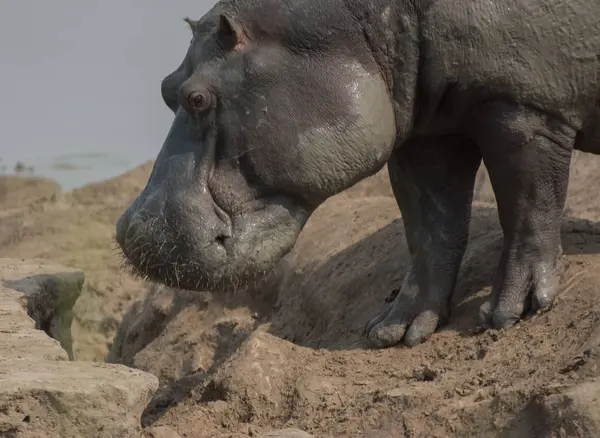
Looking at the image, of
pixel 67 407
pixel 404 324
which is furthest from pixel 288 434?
pixel 404 324

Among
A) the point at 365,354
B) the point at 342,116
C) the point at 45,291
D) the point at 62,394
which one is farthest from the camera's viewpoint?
the point at 45,291

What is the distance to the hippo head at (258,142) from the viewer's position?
4.60m

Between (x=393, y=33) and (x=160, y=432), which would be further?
(x=393, y=33)

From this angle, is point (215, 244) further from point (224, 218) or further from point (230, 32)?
point (230, 32)

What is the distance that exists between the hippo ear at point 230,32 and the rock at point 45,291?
173 cm

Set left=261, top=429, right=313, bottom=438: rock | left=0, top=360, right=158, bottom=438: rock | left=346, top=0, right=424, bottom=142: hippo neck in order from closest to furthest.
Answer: left=0, top=360, right=158, bottom=438: rock < left=261, top=429, right=313, bottom=438: rock < left=346, top=0, right=424, bottom=142: hippo neck

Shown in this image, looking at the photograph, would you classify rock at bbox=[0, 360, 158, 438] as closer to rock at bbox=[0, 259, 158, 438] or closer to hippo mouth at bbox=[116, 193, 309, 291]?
rock at bbox=[0, 259, 158, 438]

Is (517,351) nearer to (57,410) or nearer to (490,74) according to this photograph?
(490,74)

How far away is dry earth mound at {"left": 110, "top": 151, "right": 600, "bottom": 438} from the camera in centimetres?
392

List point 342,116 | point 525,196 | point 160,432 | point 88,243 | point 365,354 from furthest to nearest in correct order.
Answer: point 88,243 < point 365,354 < point 525,196 < point 342,116 < point 160,432

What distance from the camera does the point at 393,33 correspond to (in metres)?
4.72

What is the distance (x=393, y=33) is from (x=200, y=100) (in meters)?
0.80

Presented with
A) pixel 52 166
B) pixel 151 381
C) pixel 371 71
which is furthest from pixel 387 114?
pixel 52 166

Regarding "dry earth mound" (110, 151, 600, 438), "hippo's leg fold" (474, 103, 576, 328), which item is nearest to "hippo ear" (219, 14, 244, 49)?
"hippo's leg fold" (474, 103, 576, 328)
